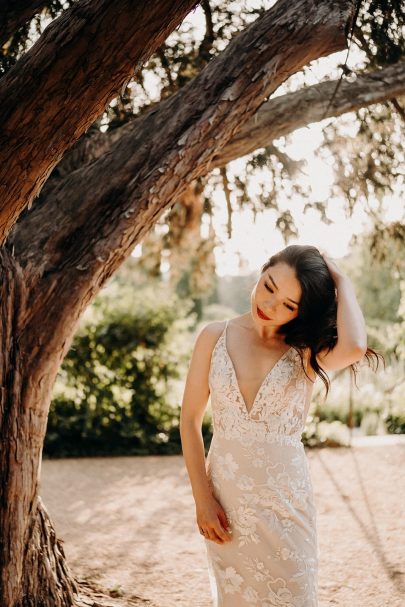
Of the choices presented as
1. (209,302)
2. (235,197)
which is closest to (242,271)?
(235,197)

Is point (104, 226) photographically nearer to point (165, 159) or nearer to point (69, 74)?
point (165, 159)

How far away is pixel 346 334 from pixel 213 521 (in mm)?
905

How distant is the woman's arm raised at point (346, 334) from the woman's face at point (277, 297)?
20 cm

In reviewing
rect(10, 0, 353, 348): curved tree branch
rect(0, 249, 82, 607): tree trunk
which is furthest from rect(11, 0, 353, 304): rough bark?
rect(0, 249, 82, 607): tree trunk

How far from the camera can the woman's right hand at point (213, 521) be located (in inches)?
95.2

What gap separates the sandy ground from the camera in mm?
4422

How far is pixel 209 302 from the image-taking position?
3519 centimetres

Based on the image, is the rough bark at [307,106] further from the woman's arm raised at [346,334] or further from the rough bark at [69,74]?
the rough bark at [69,74]

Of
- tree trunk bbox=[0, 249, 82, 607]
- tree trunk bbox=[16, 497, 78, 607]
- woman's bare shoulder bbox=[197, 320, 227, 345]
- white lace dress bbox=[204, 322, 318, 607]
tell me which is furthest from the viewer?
tree trunk bbox=[16, 497, 78, 607]

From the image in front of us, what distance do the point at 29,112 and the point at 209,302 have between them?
109 ft

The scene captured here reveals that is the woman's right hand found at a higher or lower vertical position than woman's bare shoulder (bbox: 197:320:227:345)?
lower

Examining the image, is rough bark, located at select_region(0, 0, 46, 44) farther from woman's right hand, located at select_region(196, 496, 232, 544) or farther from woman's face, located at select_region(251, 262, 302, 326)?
woman's right hand, located at select_region(196, 496, 232, 544)

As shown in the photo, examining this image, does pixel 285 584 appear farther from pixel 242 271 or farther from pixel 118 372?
pixel 118 372

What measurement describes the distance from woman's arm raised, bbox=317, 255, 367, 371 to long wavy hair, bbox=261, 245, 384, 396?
0.04 metres
